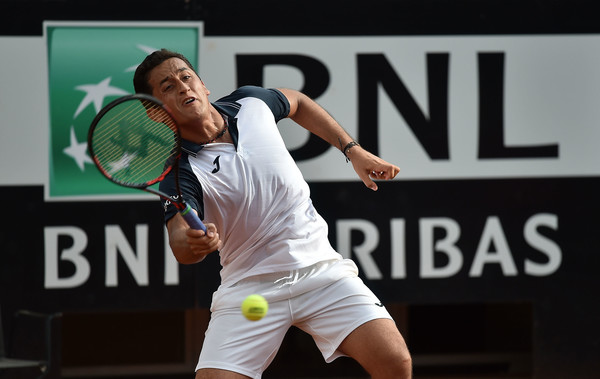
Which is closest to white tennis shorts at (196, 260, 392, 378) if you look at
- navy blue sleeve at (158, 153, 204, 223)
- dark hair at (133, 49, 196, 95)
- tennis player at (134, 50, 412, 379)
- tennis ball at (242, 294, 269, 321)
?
tennis player at (134, 50, 412, 379)

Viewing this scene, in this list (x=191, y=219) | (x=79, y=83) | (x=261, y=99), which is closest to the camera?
(x=191, y=219)

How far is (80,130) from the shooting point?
14.3 ft

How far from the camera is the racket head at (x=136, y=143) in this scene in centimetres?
277

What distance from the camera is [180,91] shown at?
9.44 feet

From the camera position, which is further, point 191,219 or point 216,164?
point 216,164

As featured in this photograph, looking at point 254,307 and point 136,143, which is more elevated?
point 136,143

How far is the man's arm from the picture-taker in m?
3.00

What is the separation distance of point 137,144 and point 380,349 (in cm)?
103

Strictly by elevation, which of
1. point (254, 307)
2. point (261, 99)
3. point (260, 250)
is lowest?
point (254, 307)

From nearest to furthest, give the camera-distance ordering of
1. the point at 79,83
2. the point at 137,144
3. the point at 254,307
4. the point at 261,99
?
the point at 254,307, the point at 137,144, the point at 261,99, the point at 79,83

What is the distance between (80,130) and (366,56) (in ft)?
4.91

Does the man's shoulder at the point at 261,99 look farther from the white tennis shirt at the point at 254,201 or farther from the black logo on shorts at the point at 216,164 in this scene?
the black logo on shorts at the point at 216,164

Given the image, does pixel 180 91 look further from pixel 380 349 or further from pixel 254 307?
pixel 380 349

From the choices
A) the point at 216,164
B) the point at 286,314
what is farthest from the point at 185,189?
the point at 286,314
